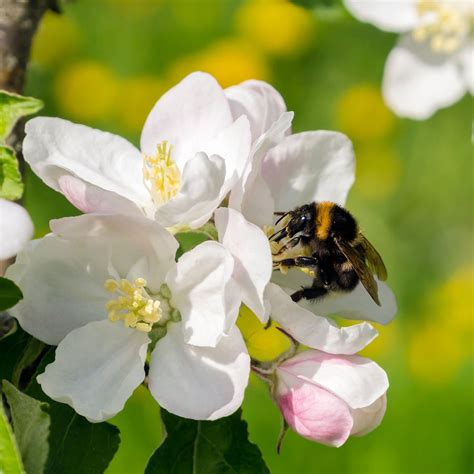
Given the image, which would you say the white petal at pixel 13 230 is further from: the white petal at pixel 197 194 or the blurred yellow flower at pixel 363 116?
the blurred yellow flower at pixel 363 116

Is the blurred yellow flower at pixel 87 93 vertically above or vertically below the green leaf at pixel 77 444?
below

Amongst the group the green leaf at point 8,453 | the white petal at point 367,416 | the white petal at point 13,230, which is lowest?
the white petal at point 367,416

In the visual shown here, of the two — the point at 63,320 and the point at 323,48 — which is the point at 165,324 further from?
the point at 323,48

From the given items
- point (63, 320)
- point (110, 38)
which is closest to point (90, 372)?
point (63, 320)

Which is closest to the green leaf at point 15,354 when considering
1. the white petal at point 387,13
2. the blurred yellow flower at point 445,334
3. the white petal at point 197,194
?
the white petal at point 197,194

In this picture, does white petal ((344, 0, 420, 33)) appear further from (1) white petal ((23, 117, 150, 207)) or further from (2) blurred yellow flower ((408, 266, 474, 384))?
(2) blurred yellow flower ((408, 266, 474, 384))

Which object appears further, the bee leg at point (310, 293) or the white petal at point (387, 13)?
the white petal at point (387, 13)

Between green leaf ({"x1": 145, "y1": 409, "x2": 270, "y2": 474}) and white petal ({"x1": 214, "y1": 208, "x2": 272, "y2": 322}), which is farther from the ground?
white petal ({"x1": 214, "y1": 208, "x2": 272, "y2": 322})

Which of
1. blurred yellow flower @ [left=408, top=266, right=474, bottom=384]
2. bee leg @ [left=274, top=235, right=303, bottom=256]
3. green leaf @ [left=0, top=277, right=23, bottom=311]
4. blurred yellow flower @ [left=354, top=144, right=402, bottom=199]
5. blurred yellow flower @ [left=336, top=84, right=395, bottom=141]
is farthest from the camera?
blurred yellow flower @ [left=336, top=84, right=395, bottom=141]

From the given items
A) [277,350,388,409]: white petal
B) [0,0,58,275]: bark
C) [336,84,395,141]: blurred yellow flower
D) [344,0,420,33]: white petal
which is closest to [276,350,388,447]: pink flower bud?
[277,350,388,409]: white petal
